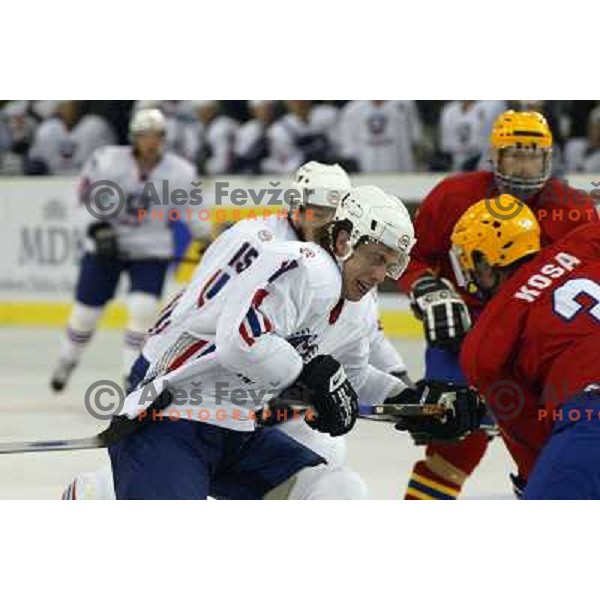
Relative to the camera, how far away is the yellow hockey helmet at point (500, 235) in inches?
173

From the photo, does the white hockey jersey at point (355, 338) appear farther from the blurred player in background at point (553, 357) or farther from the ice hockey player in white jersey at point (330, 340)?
the blurred player in background at point (553, 357)

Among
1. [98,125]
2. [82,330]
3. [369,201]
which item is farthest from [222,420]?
[98,125]

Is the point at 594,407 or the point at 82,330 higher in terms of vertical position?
the point at 594,407

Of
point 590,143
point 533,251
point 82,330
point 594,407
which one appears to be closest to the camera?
point 594,407

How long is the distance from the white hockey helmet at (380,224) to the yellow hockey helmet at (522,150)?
4.00ft

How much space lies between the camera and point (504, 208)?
14.9ft

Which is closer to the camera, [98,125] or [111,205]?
[111,205]

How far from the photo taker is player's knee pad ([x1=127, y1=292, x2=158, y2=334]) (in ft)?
25.4

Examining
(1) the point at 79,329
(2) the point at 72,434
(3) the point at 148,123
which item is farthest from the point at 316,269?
(1) the point at 79,329

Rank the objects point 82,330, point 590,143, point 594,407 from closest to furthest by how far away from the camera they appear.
→ point 594,407
point 82,330
point 590,143

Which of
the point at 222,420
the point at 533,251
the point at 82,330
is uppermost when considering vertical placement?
the point at 533,251

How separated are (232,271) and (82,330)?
408 centimetres

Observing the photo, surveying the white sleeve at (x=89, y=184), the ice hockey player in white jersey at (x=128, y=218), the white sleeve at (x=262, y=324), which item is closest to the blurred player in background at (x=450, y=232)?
the white sleeve at (x=262, y=324)

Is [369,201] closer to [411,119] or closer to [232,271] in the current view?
[232,271]
